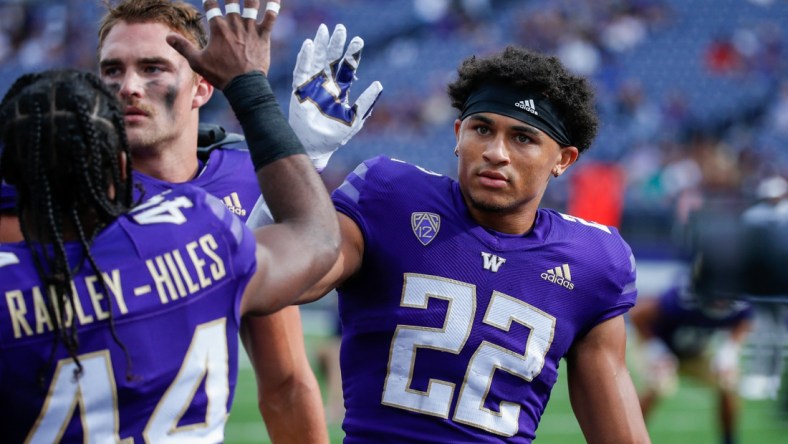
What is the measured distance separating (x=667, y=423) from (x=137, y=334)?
7.94m

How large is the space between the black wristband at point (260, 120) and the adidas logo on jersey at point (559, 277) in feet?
3.63

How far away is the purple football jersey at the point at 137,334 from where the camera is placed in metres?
1.88

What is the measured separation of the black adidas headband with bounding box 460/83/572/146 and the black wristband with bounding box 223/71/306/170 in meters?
1.06

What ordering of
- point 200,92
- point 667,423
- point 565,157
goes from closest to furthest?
point 565,157
point 200,92
point 667,423

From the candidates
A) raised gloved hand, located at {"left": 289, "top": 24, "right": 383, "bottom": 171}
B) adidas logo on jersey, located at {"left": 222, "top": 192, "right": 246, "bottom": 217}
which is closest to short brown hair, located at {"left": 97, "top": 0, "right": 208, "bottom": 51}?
adidas logo on jersey, located at {"left": 222, "top": 192, "right": 246, "bottom": 217}

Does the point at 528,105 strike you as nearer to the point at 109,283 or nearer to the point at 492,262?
the point at 492,262

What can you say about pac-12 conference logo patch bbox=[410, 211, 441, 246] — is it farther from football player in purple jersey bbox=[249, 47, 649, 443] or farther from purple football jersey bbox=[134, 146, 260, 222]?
purple football jersey bbox=[134, 146, 260, 222]

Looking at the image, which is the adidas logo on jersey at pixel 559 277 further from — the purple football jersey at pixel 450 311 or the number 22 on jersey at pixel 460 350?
the number 22 on jersey at pixel 460 350

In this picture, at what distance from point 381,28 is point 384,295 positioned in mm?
14504

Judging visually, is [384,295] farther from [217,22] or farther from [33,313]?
[33,313]

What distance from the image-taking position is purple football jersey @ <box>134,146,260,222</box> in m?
3.45

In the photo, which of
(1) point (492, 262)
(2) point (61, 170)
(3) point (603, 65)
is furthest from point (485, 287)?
(3) point (603, 65)

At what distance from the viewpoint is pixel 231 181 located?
11.5 feet

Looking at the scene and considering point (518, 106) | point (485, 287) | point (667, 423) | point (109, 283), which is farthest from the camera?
point (667, 423)
